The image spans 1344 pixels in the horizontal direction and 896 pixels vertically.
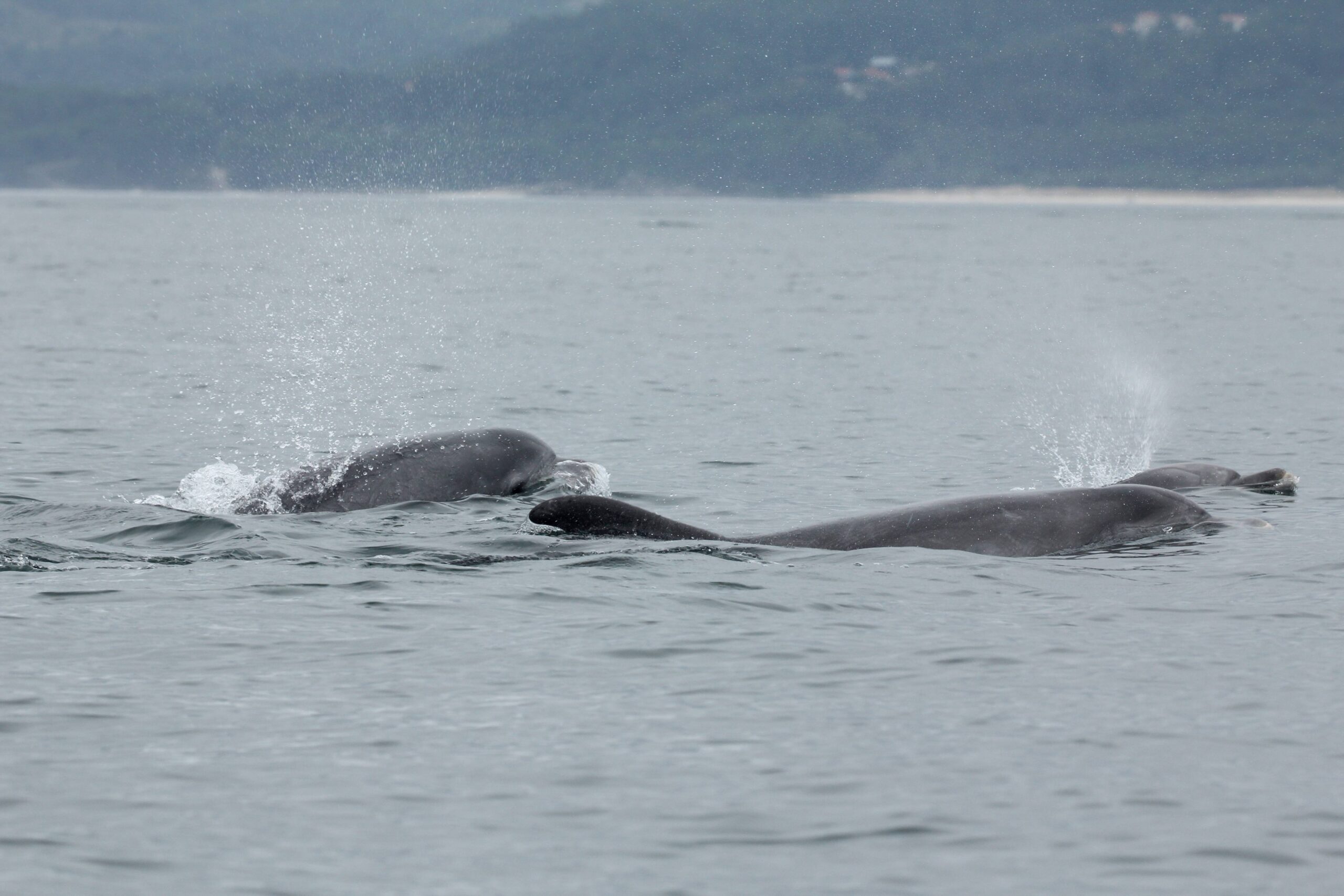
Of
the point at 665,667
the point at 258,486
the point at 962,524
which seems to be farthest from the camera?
the point at 258,486

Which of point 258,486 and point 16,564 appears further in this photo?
point 258,486

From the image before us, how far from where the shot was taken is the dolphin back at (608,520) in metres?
14.0

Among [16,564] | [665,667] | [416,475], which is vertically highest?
[416,475]

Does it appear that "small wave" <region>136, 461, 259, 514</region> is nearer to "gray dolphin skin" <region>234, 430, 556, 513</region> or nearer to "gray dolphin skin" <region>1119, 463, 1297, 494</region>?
"gray dolphin skin" <region>234, 430, 556, 513</region>

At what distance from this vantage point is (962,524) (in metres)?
14.1

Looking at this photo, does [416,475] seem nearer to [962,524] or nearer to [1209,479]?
[962,524]

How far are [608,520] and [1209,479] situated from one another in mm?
6935

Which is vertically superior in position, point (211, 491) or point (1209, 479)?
point (211, 491)

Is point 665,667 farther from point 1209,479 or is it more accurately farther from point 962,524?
point 1209,479

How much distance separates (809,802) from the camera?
8.48 meters

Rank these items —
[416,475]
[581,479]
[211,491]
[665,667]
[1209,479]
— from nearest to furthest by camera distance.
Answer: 1. [665,667]
2. [416,475]
3. [211,491]
4. [581,479]
5. [1209,479]

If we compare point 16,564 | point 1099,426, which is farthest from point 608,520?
point 1099,426

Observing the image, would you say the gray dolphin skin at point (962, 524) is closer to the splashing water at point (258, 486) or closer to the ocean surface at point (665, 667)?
the ocean surface at point (665, 667)

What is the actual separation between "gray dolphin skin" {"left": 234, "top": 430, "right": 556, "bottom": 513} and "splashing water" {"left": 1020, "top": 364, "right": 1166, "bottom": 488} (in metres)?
5.07
